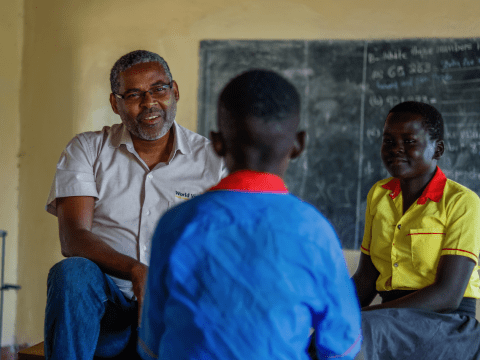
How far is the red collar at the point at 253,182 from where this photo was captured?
2.92ft

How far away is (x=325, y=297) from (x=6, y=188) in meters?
2.97

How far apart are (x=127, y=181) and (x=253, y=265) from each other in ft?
3.34

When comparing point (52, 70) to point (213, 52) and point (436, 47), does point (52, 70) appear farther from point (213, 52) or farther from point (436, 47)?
point (436, 47)

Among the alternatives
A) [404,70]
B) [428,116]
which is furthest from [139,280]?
[404,70]

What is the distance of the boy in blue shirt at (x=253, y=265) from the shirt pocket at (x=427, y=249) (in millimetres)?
738

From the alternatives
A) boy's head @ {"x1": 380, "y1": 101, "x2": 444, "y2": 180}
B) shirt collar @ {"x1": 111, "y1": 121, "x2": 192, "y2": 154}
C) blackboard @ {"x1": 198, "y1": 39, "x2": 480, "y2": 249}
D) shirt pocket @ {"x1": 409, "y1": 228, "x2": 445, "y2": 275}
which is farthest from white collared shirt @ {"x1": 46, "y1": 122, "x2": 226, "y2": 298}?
blackboard @ {"x1": 198, "y1": 39, "x2": 480, "y2": 249}

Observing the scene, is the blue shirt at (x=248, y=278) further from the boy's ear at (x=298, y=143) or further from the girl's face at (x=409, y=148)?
the girl's face at (x=409, y=148)

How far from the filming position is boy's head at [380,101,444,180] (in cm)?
162

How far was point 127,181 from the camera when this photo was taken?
1.77 meters

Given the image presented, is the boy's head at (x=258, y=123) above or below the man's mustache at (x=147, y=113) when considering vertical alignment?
below

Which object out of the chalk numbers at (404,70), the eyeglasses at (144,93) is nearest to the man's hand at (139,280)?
the eyeglasses at (144,93)

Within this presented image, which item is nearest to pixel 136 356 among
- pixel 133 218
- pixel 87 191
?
pixel 133 218

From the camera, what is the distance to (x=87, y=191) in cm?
167

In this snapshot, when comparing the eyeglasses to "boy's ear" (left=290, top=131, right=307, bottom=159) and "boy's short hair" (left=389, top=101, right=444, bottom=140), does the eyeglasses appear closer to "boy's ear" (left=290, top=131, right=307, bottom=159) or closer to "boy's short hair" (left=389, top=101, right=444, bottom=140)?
"boy's short hair" (left=389, top=101, right=444, bottom=140)
